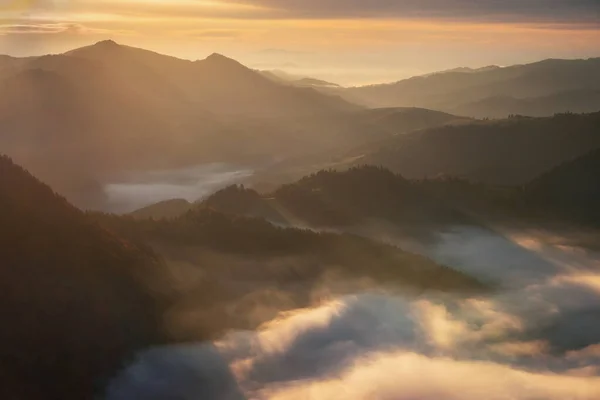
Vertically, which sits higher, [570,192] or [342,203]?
[570,192]

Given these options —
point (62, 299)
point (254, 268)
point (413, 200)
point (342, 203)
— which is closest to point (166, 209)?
point (342, 203)

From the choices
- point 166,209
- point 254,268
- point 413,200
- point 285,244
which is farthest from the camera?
point 166,209

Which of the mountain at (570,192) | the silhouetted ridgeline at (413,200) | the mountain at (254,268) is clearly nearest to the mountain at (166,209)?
the silhouetted ridgeline at (413,200)

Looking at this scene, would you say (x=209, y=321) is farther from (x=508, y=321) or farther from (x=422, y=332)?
(x=508, y=321)

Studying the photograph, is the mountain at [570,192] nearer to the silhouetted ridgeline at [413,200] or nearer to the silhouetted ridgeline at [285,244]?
the silhouetted ridgeline at [413,200]

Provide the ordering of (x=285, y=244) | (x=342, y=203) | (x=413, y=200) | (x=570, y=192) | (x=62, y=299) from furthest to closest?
(x=570, y=192)
(x=413, y=200)
(x=342, y=203)
(x=285, y=244)
(x=62, y=299)

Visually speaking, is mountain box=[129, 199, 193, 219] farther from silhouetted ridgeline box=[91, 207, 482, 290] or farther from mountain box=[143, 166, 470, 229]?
silhouetted ridgeline box=[91, 207, 482, 290]

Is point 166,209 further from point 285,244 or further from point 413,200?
point 285,244
